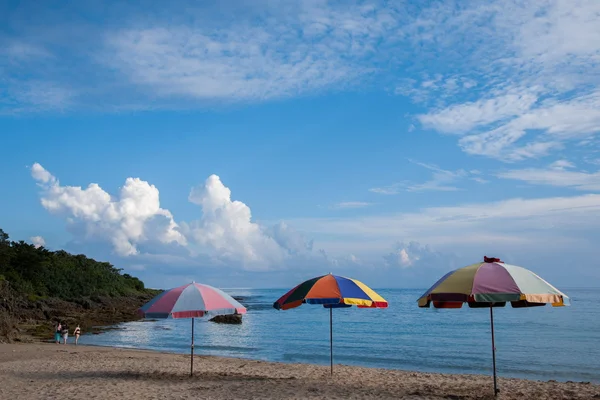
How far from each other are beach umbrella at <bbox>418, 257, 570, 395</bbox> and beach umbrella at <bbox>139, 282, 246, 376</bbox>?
16.5ft

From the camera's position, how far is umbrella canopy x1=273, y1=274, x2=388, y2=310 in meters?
12.8

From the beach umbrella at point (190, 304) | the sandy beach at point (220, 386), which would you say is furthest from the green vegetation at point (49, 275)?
the beach umbrella at point (190, 304)

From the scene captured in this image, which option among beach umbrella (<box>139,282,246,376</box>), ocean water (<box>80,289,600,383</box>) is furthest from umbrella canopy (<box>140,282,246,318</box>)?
ocean water (<box>80,289,600,383</box>)

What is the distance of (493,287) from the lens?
33.1 feet

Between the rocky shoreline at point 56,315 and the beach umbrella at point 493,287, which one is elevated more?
the beach umbrella at point 493,287

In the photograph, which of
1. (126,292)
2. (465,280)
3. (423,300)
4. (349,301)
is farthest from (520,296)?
(126,292)

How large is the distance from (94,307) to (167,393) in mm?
52445

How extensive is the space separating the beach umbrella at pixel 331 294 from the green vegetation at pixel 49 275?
47122 millimetres

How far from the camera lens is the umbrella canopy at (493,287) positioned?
9.95 metres

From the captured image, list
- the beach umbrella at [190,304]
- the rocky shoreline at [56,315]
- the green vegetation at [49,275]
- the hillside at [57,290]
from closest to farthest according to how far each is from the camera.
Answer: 1. the beach umbrella at [190,304]
2. the rocky shoreline at [56,315]
3. the hillside at [57,290]
4. the green vegetation at [49,275]

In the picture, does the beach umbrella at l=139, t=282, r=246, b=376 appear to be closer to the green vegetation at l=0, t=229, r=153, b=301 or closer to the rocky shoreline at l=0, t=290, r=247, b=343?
the rocky shoreline at l=0, t=290, r=247, b=343

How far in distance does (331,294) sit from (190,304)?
3.44 meters

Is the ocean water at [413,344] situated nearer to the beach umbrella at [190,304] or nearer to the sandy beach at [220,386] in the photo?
the sandy beach at [220,386]

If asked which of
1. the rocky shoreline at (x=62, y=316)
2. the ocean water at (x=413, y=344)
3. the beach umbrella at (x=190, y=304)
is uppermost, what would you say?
the beach umbrella at (x=190, y=304)
